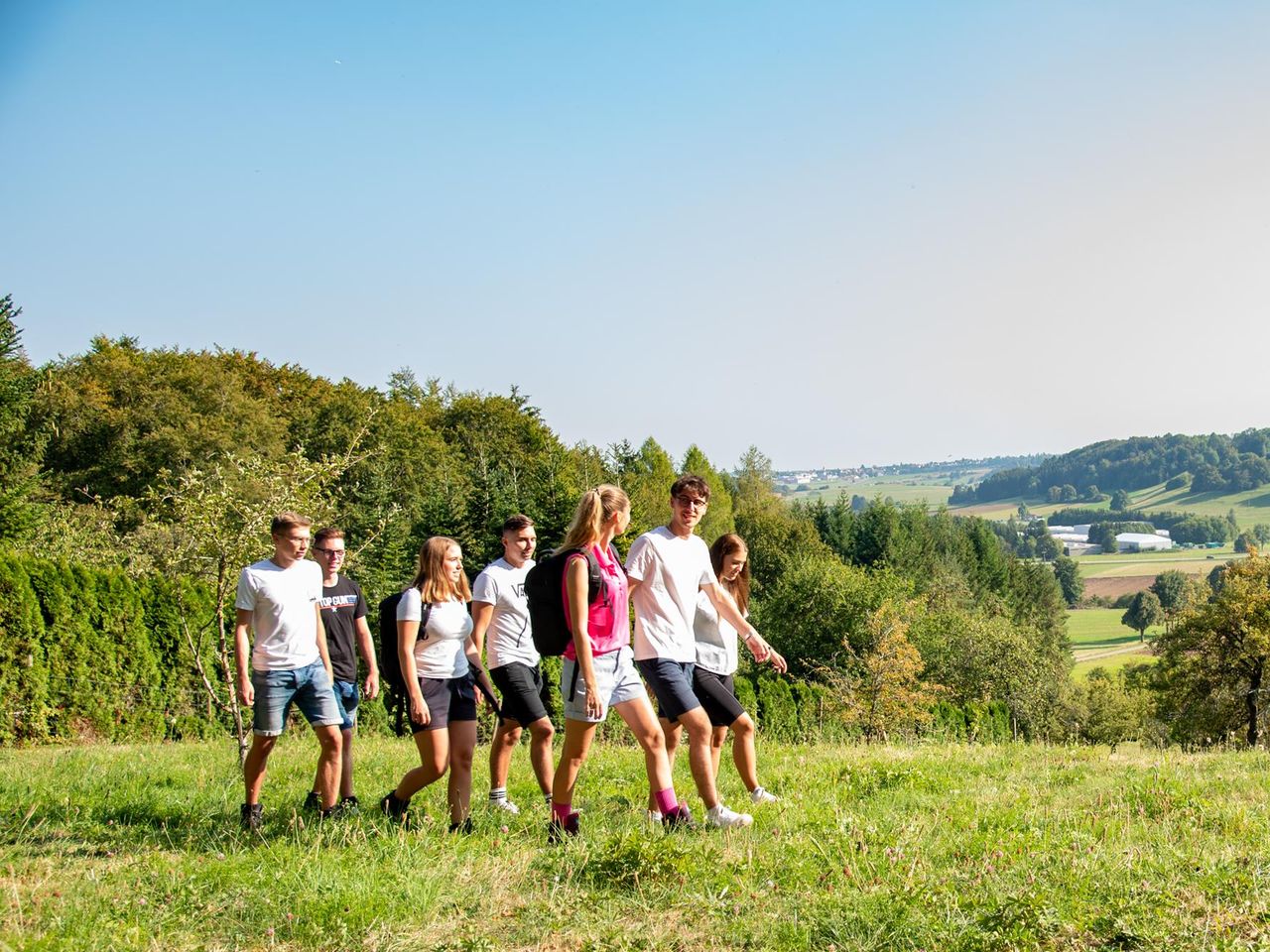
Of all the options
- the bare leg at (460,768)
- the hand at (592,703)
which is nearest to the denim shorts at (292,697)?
the bare leg at (460,768)

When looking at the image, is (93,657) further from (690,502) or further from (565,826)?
(690,502)

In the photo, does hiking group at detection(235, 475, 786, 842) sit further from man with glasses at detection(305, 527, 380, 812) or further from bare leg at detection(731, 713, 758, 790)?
man with glasses at detection(305, 527, 380, 812)

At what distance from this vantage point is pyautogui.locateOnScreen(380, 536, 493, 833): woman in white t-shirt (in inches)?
239

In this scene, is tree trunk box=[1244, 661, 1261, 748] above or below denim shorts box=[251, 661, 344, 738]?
below

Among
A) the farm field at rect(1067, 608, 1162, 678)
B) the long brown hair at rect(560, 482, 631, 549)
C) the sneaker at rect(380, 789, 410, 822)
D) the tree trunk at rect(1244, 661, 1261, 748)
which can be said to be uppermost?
the long brown hair at rect(560, 482, 631, 549)

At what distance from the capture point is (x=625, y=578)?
19.9ft

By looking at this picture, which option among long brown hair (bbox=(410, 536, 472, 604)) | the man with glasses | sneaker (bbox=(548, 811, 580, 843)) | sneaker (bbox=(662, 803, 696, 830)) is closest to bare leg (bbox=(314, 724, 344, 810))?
the man with glasses

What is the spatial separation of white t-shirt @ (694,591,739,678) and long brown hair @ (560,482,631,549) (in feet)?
4.52

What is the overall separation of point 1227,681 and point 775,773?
3515 cm

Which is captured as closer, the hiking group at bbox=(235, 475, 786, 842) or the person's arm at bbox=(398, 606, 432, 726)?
the hiking group at bbox=(235, 475, 786, 842)

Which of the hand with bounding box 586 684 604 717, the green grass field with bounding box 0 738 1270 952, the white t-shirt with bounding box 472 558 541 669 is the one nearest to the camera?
the green grass field with bounding box 0 738 1270 952

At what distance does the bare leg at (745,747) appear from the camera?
21.9 feet

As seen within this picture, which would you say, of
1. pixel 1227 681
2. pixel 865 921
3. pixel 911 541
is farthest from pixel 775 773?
pixel 911 541

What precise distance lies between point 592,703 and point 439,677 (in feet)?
3.88
